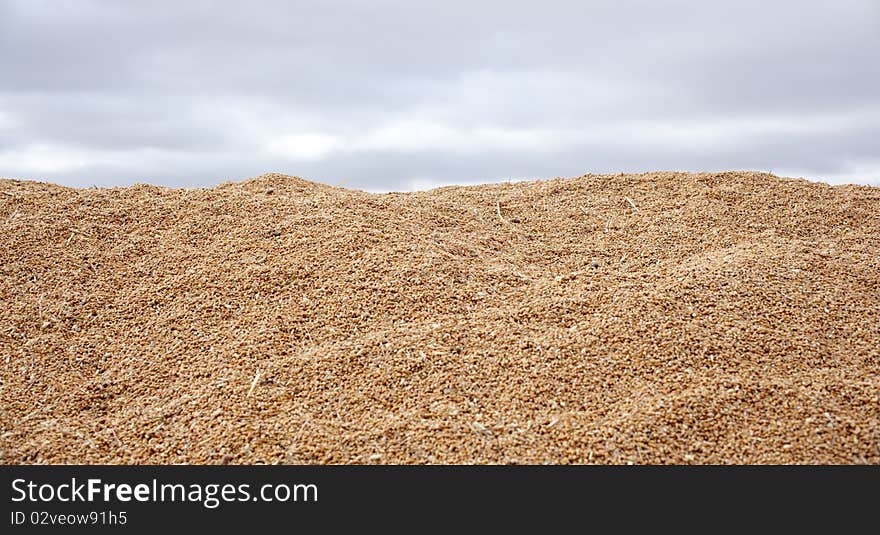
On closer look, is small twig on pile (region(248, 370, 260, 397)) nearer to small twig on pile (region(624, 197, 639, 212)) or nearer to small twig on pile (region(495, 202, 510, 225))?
small twig on pile (region(495, 202, 510, 225))

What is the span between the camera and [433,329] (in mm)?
4035

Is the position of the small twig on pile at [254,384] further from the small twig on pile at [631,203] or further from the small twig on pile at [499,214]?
the small twig on pile at [631,203]

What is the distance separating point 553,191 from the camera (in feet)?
22.1

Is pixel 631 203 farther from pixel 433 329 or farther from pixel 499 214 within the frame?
pixel 433 329

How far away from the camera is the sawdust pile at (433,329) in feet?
10.8

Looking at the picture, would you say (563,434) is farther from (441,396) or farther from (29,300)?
(29,300)

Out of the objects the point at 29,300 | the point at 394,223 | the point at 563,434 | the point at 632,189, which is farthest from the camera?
the point at 632,189

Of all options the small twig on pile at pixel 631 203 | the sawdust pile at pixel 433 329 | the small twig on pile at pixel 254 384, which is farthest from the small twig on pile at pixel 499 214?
the small twig on pile at pixel 254 384

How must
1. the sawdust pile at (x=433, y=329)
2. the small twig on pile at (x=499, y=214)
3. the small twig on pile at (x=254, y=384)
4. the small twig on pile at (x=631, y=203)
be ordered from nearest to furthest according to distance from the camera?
the sawdust pile at (x=433, y=329) → the small twig on pile at (x=254, y=384) → the small twig on pile at (x=499, y=214) → the small twig on pile at (x=631, y=203)

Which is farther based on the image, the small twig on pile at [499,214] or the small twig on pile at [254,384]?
the small twig on pile at [499,214]

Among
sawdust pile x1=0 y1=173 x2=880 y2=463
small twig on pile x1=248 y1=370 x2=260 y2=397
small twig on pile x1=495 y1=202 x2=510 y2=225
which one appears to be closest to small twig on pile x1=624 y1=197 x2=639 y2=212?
sawdust pile x1=0 y1=173 x2=880 y2=463

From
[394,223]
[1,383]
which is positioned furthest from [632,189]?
[1,383]

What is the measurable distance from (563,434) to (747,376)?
40.4 inches

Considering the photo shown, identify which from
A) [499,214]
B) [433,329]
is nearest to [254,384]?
[433,329]
